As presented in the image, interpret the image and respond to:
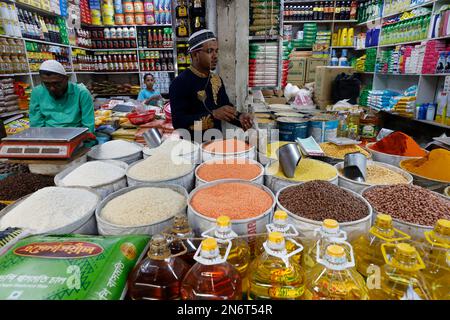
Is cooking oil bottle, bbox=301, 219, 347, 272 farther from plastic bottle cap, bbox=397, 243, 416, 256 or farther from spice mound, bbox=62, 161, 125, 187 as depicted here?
spice mound, bbox=62, 161, 125, 187

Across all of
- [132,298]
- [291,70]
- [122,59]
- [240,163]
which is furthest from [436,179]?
[122,59]

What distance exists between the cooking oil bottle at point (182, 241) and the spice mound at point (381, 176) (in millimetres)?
682

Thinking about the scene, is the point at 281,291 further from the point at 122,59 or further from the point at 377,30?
the point at 122,59

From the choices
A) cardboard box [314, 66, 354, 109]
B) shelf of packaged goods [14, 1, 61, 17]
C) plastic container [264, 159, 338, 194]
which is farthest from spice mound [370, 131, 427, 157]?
shelf of packaged goods [14, 1, 61, 17]

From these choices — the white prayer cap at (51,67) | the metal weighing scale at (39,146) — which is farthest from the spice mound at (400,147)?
the white prayer cap at (51,67)

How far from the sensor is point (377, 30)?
4.54 meters

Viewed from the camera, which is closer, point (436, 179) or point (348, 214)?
point (348, 214)

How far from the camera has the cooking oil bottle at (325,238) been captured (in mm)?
533

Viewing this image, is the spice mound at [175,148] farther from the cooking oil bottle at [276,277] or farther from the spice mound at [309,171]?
the cooking oil bottle at [276,277]

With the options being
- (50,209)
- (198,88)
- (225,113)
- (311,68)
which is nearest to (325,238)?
(50,209)

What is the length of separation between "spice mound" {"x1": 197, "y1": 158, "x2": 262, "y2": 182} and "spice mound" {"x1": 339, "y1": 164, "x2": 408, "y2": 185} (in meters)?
0.36
